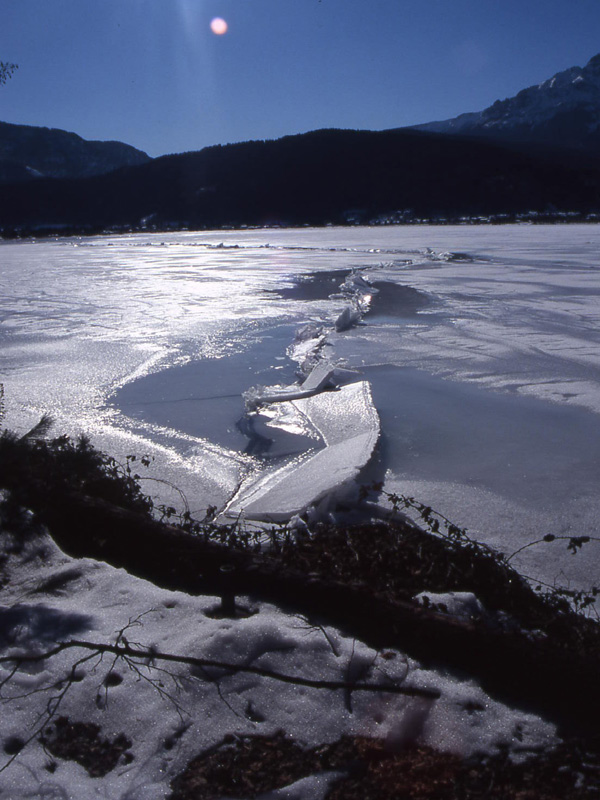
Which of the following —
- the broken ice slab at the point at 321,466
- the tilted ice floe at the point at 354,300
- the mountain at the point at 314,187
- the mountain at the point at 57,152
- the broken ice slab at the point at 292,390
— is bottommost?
the broken ice slab at the point at 321,466

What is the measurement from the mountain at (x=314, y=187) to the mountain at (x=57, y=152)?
3760 inches

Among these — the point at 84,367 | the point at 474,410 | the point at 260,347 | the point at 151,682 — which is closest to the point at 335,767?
the point at 151,682

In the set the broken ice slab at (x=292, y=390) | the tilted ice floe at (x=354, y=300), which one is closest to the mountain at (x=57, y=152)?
the tilted ice floe at (x=354, y=300)

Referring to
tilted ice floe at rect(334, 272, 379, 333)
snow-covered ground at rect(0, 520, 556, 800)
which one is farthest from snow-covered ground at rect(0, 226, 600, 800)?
tilted ice floe at rect(334, 272, 379, 333)

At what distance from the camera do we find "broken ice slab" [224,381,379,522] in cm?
338

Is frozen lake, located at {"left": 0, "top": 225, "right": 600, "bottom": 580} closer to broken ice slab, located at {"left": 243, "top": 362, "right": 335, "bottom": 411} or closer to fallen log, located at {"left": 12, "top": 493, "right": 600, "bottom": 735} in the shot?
broken ice slab, located at {"left": 243, "top": 362, "right": 335, "bottom": 411}

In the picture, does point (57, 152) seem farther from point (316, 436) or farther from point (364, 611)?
point (364, 611)

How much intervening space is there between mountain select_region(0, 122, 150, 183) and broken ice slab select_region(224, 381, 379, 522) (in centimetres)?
18557

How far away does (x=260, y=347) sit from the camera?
7840mm

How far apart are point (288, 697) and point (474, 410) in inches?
143

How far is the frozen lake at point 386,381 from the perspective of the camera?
368 cm

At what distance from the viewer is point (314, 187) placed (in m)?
80.6

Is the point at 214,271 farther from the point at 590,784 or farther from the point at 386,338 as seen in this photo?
the point at 590,784

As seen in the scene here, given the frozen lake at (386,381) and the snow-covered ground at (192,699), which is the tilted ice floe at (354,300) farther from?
the snow-covered ground at (192,699)
